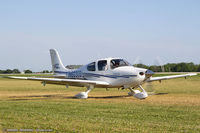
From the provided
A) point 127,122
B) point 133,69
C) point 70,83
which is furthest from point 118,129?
point 70,83

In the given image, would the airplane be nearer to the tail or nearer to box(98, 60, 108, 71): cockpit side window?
box(98, 60, 108, 71): cockpit side window

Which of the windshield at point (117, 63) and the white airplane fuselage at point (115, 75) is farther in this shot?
the windshield at point (117, 63)

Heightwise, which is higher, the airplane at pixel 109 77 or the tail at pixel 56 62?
the tail at pixel 56 62

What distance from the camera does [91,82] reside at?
18.6m

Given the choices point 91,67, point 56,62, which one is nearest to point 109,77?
point 91,67

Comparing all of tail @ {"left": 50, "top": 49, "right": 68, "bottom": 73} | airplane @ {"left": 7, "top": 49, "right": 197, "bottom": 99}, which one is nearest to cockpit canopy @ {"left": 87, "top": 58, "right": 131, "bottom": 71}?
airplane @ {"left": 7, "top": 49, "right": 197, "bottom": 99}

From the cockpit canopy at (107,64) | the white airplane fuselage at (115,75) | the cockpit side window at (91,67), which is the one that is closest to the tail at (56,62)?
the white airplane fuselage at (115,75)

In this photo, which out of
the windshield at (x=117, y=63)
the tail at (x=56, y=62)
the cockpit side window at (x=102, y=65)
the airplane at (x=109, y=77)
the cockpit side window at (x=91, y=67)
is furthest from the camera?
the tail at (x=56, y=62)

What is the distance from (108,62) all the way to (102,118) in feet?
30.2

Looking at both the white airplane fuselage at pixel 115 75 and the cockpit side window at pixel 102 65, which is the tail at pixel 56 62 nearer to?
the white airplane fuselage at pixel 115 75

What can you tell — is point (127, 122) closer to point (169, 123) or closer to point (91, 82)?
point (169, 123)

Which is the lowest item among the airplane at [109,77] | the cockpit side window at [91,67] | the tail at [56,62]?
the airplane at [109,77]

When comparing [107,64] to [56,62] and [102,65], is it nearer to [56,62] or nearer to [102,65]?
[102,65]

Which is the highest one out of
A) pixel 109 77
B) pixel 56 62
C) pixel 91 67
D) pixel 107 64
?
pixel 56 62
